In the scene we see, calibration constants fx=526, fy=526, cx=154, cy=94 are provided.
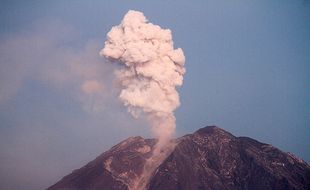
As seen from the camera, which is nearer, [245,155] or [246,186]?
[246,186]

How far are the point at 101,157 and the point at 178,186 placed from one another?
18284 millimetres

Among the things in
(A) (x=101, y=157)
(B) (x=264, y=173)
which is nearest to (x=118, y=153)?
(A) (x=101, y=157)

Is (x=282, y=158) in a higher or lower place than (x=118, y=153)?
lower

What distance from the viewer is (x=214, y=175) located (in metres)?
84.2

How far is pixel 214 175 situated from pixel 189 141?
9974 mm

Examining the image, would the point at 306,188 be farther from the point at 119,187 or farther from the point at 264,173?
the point at 119,187

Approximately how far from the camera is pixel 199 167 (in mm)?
85125

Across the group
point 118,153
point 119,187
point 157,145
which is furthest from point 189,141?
point 119,187

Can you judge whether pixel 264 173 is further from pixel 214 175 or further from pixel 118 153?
pixel 118 153

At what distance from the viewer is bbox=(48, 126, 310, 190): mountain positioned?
265 feet

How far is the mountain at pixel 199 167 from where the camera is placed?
8081 centimetres

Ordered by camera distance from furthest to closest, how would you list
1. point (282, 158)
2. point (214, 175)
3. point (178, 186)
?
point (282, 158), point (214, 175), point (178, 186)

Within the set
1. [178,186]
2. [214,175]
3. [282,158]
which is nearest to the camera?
[178,186]

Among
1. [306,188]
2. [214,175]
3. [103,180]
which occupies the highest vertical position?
[103,180]
